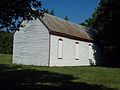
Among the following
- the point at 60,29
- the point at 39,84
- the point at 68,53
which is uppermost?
the point at 60,29

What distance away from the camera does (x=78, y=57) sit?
40062 millimetres

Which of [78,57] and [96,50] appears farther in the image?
[96,50]

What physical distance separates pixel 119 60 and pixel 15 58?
1436cm

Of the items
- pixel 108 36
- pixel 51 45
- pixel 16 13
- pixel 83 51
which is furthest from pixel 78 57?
pixel 16 13

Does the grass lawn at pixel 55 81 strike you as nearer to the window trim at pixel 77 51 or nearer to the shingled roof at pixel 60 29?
the shingled roof at pixel 60 29

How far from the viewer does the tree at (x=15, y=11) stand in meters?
12.4

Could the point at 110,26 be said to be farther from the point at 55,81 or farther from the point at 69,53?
the point at 55,81

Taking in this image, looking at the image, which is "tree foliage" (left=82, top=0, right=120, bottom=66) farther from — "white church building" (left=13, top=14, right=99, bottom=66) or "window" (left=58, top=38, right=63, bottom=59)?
"window" (left=58, top=38, right=63, bottom=59)

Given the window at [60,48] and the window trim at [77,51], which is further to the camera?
the window trim at [77,51]

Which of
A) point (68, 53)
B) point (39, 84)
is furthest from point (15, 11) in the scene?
point (68, 53)

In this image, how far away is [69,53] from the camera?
37.7 m

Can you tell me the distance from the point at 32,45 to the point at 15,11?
22.7 meters

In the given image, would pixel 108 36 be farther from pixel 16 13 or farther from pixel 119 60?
pixel 16 13

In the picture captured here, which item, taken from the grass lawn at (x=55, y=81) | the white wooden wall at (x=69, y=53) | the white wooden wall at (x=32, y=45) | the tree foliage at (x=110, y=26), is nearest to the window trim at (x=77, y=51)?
the white wooden wall at (x=69, y=53)
